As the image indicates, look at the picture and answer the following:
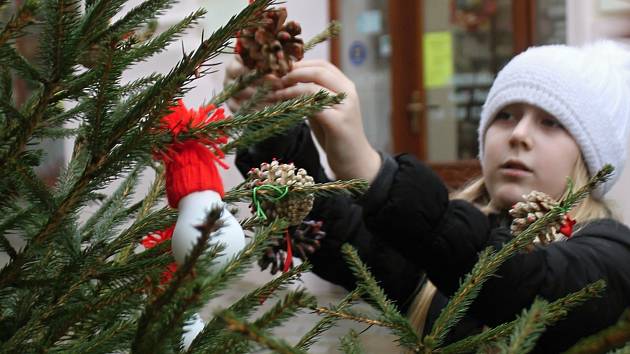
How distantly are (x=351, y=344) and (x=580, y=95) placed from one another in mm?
1336

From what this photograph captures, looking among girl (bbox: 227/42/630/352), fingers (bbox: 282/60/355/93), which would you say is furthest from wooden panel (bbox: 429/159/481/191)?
fingers (bbox: 282/60/355/93)

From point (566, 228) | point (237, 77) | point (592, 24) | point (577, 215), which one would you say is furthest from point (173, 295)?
point (592, 24)

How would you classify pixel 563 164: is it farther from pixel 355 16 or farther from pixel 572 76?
pixel 355 16

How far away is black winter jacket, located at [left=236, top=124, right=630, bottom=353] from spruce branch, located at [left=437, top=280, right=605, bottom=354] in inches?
25.1

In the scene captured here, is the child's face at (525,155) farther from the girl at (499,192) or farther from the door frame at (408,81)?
the door frame at (408,81)

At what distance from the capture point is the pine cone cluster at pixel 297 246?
978 millimetres

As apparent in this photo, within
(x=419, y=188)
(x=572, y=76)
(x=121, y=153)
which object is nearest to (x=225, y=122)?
(x=121, y=153)

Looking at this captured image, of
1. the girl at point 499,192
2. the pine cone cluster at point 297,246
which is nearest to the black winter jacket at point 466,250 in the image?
the girl at point 499,192

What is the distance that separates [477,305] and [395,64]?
4.76m

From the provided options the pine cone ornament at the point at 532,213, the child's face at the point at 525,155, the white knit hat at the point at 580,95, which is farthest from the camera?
the white knit hat at the point at 580,95

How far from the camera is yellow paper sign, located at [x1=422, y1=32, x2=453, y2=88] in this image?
6.07 metres

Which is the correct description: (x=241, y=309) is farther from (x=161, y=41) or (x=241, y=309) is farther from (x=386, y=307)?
(x=161, y=41)

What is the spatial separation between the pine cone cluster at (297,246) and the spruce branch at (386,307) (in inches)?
4.0

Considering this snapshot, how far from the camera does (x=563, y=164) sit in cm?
184
